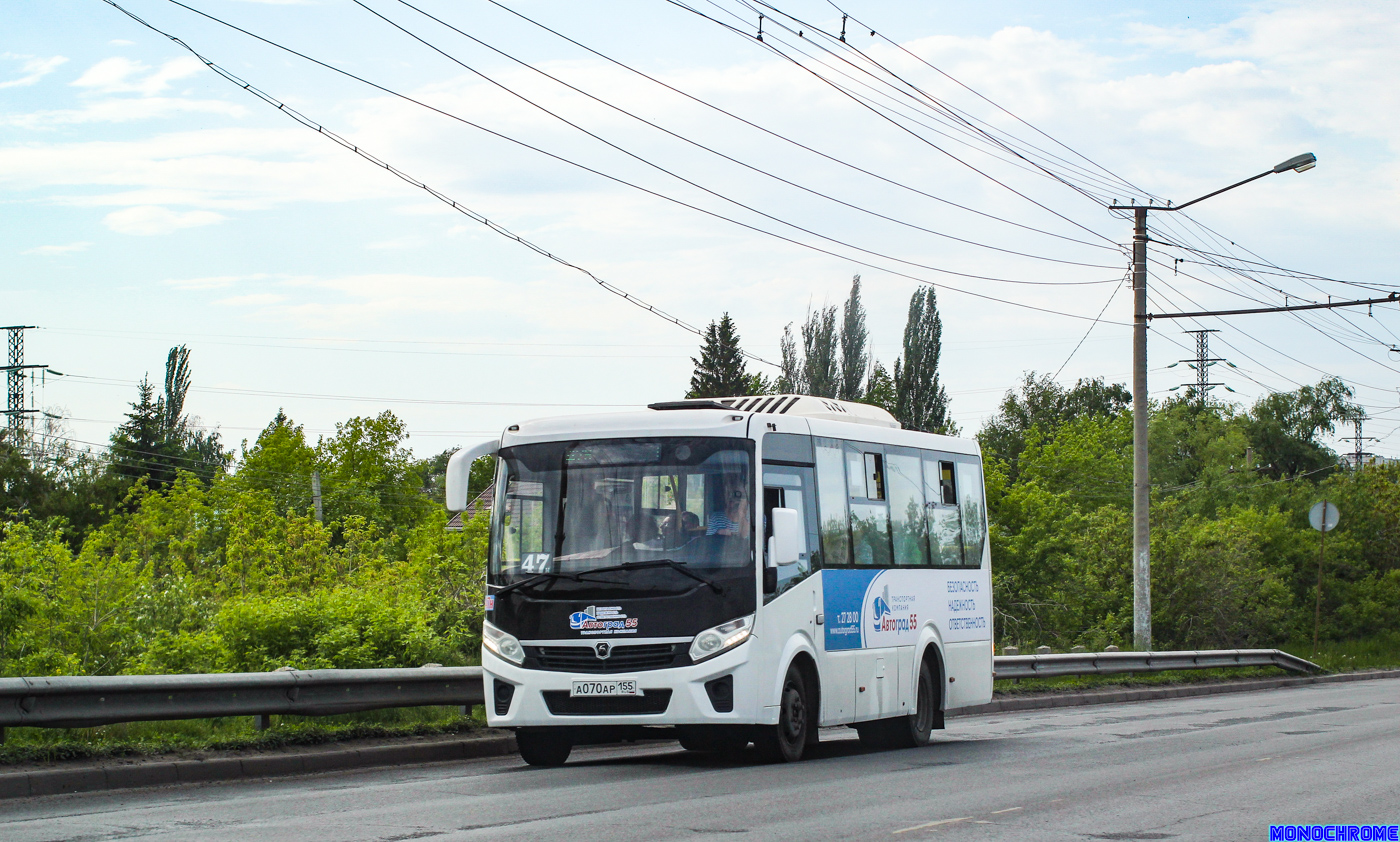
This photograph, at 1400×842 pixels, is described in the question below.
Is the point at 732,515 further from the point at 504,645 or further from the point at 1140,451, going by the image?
the point at 1140,451

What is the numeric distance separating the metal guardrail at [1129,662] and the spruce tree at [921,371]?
4599 centimetres

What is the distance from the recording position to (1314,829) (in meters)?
8.80

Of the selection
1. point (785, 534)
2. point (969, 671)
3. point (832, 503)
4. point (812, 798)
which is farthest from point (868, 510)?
point (812, 798)

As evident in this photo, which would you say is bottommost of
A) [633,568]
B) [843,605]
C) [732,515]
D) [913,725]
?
[913,725]

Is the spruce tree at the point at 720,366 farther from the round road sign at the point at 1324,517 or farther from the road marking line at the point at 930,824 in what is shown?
the road marking line at the point at 930,824

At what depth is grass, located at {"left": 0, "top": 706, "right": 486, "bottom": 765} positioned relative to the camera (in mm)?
Result: 10937

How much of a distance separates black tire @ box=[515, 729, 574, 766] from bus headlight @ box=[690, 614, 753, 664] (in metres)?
1.72

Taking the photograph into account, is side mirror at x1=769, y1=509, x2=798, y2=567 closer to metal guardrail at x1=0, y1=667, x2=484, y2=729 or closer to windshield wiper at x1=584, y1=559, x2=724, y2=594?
windshield wiper at x1=584, y1=559, x2=724, y2=594

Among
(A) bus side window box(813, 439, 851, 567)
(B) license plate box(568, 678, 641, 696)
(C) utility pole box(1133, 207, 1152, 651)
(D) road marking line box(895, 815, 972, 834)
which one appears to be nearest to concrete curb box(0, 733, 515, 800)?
(B) license plate box(568, 678, 641, 696)

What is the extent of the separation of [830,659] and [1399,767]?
200 inches

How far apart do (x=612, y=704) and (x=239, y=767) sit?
10.0 feet

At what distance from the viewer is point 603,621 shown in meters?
12.3

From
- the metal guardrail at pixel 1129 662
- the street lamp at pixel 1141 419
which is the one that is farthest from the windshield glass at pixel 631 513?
the street lamp at pixel 1141 419

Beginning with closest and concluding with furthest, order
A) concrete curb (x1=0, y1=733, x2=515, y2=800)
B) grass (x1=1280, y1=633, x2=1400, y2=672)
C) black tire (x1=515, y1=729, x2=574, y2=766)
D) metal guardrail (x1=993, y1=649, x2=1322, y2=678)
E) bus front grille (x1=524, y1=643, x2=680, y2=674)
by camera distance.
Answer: concrete curb (x1=0, y1=733, x2=515, y2=800)
bus front grille (x1=524, y1=643, x2=680, y2=674)
black tire (x1=515, y1=729, x2=574, y2=766)
metal guardrail (x1=993, y1=649, x2=1322, y2=678)
grass (x1=1280, y1=633, x2=1400, y2=672)
